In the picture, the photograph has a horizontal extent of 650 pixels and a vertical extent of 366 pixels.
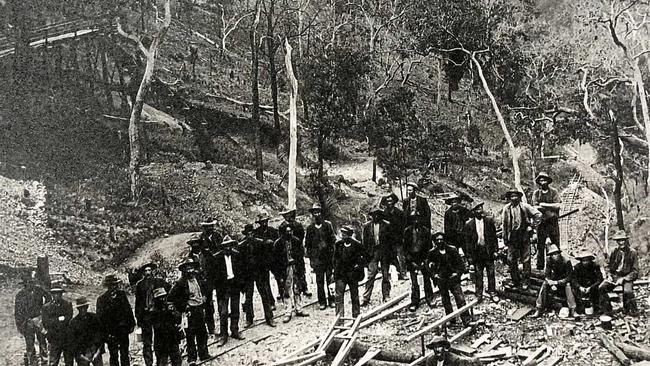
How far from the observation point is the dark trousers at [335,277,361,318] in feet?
30.1

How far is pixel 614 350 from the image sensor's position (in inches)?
297

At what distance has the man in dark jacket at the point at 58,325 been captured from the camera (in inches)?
289

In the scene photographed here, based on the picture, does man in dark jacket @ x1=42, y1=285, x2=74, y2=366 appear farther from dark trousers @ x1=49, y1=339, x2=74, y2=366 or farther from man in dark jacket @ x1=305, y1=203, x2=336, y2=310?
man in dark jacket @ x1=305, y1=203, x2=336, y2=310

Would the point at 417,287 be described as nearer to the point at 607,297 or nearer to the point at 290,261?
the point at 290,261

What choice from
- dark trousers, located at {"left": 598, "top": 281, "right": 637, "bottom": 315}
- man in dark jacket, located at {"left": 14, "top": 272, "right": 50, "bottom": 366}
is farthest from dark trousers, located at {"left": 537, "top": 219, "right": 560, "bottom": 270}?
man in dark jacket, located at {"left": 14, "top": 272, "right": 50, "bottom": 366}

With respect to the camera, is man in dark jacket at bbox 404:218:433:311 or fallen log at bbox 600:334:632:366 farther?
man in dark jacket at bbox 404:218:433:311

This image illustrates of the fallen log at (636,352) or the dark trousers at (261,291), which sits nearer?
the fallen log at (636,352)

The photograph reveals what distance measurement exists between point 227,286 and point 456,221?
376cm

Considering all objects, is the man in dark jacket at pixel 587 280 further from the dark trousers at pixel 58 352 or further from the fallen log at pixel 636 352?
the dark trousers at pixel 58 352

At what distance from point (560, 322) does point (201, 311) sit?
5036mm

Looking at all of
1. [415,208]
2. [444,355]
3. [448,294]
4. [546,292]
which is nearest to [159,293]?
[444,355]

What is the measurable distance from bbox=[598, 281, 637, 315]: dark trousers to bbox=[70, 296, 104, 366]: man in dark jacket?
6.73 metres

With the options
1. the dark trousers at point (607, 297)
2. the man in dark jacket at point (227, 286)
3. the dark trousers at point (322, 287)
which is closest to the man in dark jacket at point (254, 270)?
the man in dark jacket at point (227, 286)

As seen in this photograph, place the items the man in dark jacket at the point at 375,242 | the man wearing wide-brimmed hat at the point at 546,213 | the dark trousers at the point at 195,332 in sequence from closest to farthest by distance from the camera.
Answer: the dark trousers at the point at 195,332
the man wearing wide-brimmed hat at the point at 546,213
the man in dark jacket at the point at 375,242
